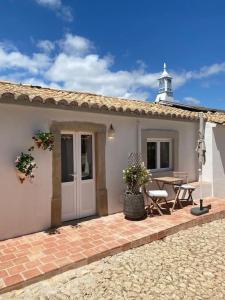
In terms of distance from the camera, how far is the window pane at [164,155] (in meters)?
10.0

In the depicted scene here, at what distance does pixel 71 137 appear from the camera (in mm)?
7430

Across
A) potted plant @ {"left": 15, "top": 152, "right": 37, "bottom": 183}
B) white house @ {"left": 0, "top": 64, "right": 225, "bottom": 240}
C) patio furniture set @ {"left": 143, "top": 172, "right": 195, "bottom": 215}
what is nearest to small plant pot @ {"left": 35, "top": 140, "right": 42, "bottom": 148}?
white house @ {"left": 0, "top": 64, "right": 225, "bottom": 240}

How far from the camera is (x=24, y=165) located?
5.98 metres

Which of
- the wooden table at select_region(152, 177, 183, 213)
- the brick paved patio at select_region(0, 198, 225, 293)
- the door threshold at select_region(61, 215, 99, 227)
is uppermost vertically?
the wooden table at select_region(152, 177, 183, 213)

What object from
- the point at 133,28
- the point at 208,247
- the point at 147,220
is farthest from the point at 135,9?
the point at 208,247

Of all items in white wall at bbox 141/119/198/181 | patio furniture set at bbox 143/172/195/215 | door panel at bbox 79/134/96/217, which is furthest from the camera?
white wall at bbox 141/119/198/181

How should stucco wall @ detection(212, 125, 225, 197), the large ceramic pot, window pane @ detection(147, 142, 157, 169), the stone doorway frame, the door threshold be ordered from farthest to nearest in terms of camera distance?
1. stucco wall @ detection(212, 125, 225, 197)
2. window pane @ detection(147, 142, 157, 169)
3. the large ceramic pot
4. the door threshold
5. the stone doorway frame

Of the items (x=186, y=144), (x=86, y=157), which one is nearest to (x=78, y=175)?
(x=86, y=157)

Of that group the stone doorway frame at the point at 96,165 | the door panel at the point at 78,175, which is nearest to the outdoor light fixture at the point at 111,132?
the stone doorway frame at the point at 96,165

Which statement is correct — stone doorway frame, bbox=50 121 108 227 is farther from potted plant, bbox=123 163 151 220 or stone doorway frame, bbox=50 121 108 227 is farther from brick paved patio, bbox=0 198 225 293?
potted plant, bbox=123 163 151 220

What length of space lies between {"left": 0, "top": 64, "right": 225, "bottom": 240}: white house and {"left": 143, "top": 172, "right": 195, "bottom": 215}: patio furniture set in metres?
0.56

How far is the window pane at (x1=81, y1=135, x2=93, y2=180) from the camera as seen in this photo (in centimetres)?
771

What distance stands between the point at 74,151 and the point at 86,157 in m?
0.50

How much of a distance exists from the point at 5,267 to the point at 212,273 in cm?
391
